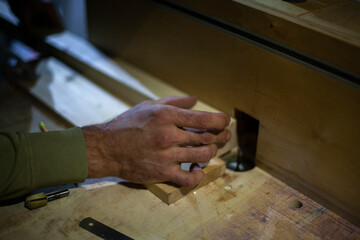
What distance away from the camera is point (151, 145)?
966 millimetres

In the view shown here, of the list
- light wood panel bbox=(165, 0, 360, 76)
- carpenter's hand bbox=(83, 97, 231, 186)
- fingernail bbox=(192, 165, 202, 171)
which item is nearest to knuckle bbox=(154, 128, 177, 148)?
carpenter's hand bbox=(83, 97, 231, 186)

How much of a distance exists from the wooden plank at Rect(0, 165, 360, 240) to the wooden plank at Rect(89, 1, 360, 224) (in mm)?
74


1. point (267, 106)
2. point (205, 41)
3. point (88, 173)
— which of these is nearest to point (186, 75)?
point (205, 41)

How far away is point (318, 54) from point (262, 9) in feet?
0.63

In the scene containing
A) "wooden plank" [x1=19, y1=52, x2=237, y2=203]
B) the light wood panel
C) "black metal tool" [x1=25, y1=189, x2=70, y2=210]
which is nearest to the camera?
the light wood panel

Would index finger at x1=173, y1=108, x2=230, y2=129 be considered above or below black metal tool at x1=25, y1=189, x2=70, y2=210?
above

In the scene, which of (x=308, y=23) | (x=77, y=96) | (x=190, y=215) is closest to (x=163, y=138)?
(x=190, y=215)

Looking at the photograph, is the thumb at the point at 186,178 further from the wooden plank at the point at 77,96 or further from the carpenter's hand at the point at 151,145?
the wooden plank at the point at 77,96

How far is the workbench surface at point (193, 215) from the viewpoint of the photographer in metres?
0.90

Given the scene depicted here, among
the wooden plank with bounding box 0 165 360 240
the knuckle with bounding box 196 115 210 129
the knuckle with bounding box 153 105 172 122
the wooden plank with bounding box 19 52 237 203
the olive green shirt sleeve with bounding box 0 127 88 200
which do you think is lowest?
the wooden plank with bounding box 0 165 360 240

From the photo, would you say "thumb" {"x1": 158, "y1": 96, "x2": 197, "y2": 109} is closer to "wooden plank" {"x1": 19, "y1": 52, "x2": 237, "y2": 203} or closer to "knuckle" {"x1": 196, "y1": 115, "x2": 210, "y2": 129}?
"wooden plank" {"x1": 19, "y1": 52, "x2": 237, "y2": 203}

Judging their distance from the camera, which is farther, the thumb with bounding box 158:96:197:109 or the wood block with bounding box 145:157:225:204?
the thumb with bounding box 158:96:197:109

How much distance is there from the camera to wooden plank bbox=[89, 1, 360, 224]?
89 centimetres

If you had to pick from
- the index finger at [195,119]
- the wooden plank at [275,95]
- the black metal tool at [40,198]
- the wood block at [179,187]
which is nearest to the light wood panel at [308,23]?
the wooden plank at [275,95]
